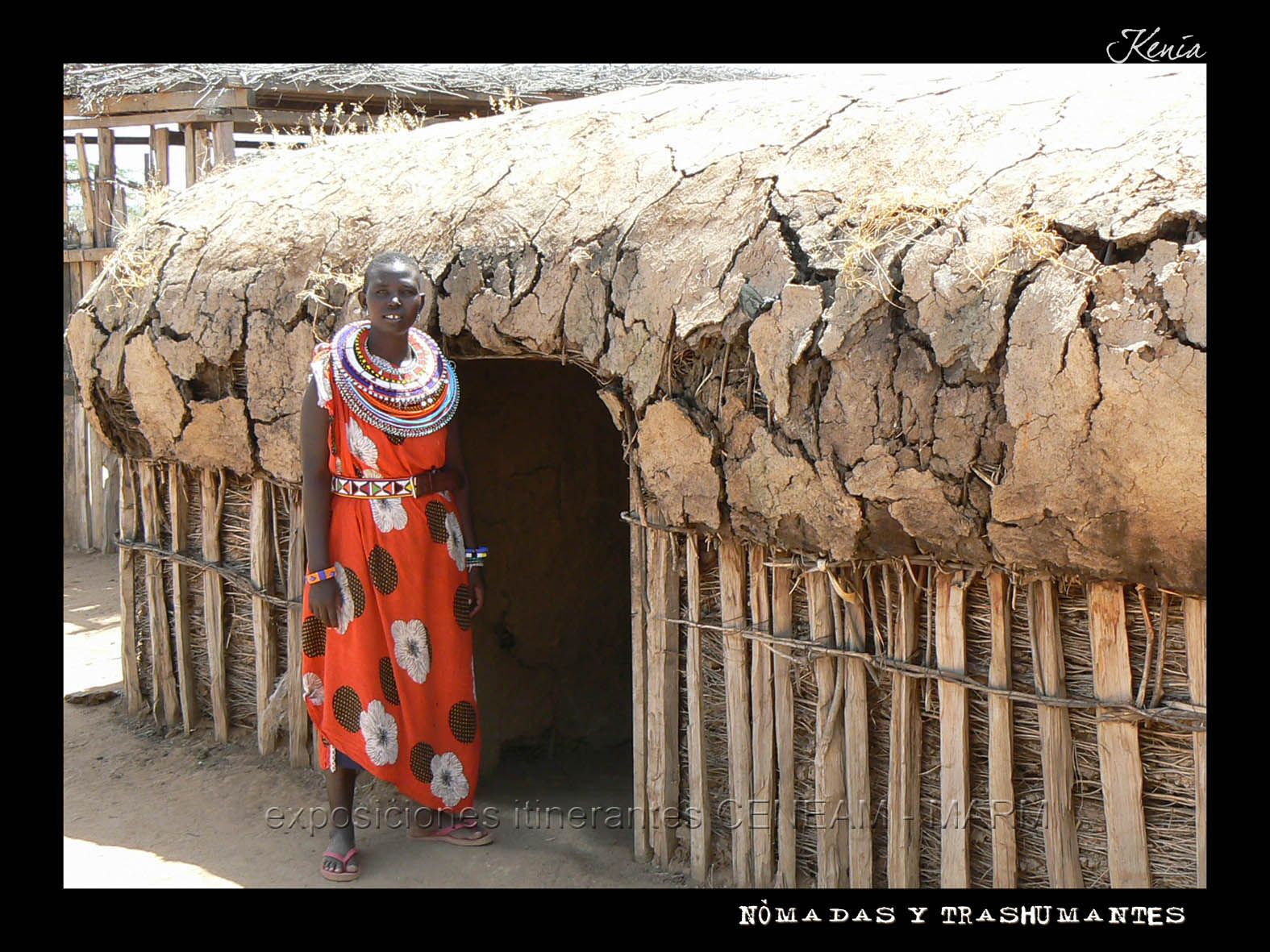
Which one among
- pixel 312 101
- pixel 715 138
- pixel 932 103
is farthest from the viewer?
pixel 312 101

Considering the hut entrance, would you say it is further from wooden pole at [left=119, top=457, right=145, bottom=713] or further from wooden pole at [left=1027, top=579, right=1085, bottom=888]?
wooden pole at [left=1027, top=579, right=1085, bottom=888]

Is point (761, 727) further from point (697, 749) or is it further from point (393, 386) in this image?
point (393, 386)

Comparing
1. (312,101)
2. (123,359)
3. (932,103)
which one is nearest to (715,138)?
(932,103)

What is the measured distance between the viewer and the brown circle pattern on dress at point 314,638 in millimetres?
4453

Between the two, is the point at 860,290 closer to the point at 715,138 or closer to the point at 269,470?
the point at 715,138

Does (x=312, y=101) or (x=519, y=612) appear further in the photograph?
(x=312, y=101)

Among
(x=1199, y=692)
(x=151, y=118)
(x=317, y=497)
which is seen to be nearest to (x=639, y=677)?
(x=317, y=497)

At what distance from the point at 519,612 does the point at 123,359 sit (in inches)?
80.8

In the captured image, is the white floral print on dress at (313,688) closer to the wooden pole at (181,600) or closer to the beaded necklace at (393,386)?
the beaded necklace at (393,386)

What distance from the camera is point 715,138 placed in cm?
440

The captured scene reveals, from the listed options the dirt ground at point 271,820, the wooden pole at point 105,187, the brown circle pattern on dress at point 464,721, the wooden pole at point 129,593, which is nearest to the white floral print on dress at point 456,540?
the brown circle pattern on dress at point 464,721

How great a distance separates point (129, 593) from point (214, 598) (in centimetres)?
76

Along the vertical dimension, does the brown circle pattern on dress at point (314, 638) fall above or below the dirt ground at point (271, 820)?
above

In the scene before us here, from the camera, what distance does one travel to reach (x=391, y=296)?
4.17m
